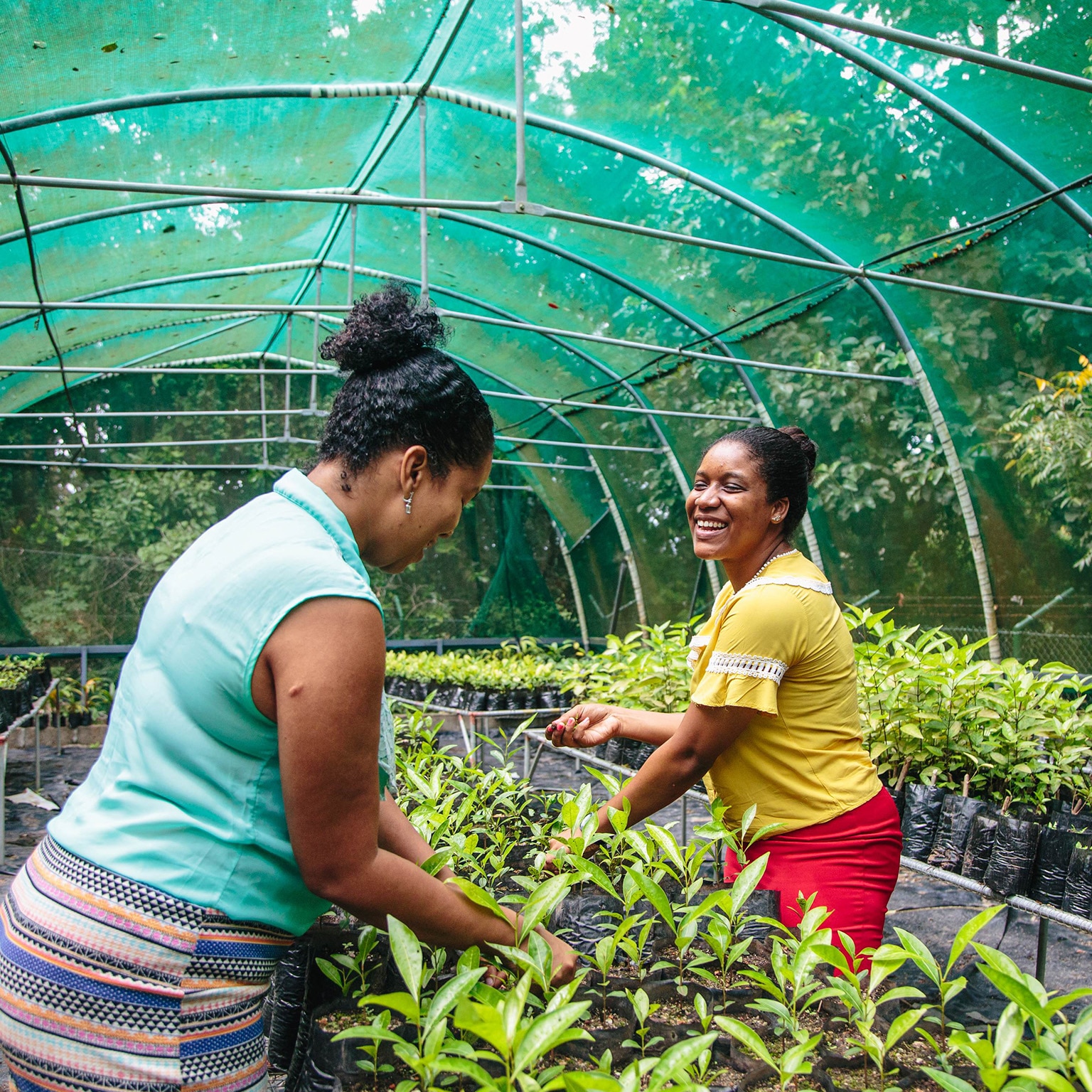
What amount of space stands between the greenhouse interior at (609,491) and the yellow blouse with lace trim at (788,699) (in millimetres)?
11

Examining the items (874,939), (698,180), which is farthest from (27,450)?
(874,939)

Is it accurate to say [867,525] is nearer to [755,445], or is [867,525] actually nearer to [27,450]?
[755,445]

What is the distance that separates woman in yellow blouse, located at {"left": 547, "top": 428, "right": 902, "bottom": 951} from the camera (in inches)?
64.6

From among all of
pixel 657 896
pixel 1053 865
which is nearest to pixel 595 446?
pixel 1053 865

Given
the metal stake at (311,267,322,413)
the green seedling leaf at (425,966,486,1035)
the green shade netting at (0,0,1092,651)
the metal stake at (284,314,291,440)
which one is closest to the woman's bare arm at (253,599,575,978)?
the green seedling leaf at (425,966,486,1035)

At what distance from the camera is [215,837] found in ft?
3.28

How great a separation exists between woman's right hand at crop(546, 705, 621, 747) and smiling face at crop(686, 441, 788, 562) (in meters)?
0.43

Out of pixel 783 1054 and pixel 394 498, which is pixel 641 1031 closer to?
pixel 783 1054

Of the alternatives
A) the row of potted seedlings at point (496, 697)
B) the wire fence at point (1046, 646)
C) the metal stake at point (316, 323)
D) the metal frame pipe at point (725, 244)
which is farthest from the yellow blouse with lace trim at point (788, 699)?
the row of potted seedlings at point (496, 697)

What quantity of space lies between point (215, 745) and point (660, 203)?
17.0 feet

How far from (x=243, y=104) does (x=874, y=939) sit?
4.73 m

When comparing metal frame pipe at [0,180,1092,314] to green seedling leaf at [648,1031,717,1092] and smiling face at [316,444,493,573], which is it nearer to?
smiling face at [316,444,493,573]

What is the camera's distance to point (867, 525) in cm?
624

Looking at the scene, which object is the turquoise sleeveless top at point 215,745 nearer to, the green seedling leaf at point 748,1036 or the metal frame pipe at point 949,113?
the green seedling leaf at point 748,1036
